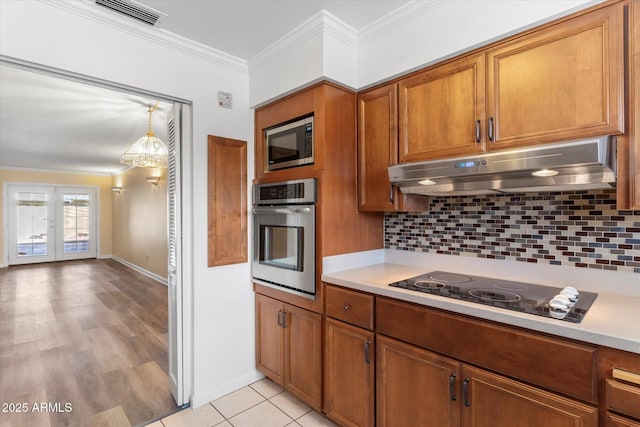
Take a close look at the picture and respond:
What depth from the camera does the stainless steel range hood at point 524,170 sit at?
49.2 inches

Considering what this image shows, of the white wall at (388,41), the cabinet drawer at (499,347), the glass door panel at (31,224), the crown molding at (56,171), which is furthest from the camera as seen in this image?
the glass door panel at (31,224)

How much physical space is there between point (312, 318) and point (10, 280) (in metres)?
7.38

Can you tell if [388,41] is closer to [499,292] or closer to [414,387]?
[499,292]

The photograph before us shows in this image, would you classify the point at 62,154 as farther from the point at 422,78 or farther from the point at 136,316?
the point at 422,78

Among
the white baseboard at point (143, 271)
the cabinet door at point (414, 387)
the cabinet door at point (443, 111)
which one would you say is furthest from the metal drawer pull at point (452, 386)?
the white baseboard at point (143, 271)

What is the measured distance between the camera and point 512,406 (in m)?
1.20

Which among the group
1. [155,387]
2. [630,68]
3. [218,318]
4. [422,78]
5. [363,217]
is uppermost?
[422,78]

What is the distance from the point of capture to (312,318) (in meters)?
2.02

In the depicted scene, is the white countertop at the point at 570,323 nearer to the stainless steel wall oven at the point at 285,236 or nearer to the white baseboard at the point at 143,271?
the stainless steel wall oven at the point at 285,236

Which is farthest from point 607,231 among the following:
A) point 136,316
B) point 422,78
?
point 136,316

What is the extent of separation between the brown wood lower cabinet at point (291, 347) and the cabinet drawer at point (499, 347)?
601 millimetres

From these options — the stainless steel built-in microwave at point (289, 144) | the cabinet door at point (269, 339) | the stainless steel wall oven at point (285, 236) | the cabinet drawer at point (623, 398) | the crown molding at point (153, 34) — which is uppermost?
the crown molding at point (153, 34)

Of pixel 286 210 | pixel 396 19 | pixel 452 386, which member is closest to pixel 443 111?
pixel 396 19

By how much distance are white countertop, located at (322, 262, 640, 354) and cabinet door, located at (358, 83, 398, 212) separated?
532 millimetres
